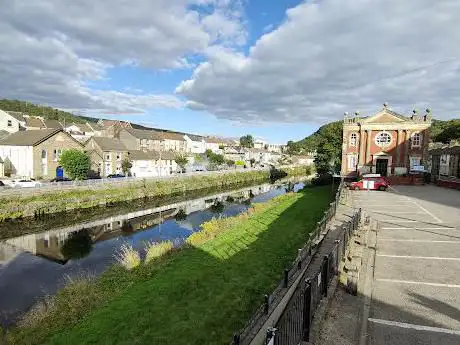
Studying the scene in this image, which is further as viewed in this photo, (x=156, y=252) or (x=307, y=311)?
(x=156, y=252)

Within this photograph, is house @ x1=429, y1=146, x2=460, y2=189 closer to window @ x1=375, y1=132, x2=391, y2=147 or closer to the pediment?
window @ x1=375, y1=132, x2=391, y2=147

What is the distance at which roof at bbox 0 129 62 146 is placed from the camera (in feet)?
138

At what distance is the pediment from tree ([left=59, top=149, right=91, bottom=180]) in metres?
36.1

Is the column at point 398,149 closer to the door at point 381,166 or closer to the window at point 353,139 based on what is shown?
the door at point 381,166

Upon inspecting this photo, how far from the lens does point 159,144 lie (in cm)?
9038

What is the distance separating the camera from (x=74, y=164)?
127 ft

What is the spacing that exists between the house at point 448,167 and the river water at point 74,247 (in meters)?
21.9

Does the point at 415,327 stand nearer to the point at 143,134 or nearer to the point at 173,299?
the point at 173,299

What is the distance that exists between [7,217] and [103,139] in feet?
98.6

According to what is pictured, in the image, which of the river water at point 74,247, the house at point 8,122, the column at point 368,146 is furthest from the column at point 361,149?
the house at point 8,122

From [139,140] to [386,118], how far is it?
59480mm

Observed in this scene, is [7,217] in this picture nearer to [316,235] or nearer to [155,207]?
[155,207]

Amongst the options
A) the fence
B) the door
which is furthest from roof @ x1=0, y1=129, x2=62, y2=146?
the door

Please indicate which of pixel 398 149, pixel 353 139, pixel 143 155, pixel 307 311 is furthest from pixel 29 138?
pixel 398 149
